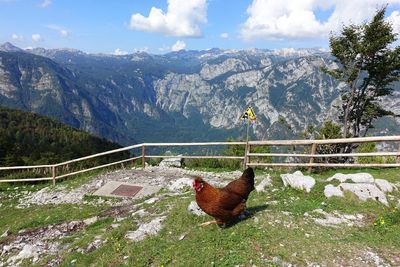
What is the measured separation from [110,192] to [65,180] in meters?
6.48

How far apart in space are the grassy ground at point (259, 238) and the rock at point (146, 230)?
177 millimetres

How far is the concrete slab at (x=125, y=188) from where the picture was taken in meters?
15.5

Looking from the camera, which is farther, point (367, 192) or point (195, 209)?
point (367, 192)

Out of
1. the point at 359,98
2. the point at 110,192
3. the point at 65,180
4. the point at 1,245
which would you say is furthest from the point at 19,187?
the point at 359,98

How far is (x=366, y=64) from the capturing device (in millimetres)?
30156

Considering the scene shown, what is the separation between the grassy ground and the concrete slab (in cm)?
372

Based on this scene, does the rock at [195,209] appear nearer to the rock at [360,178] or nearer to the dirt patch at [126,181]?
the dirt patch at [126,181]

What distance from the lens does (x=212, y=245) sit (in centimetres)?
794

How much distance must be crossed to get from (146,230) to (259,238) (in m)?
3.22

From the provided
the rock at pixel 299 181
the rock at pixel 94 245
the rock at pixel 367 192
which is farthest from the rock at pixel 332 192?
the rock at pixel 94 245

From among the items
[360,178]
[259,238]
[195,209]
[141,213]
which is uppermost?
[360,178]

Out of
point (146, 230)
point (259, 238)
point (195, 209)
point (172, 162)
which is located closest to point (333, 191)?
point (259, 238)

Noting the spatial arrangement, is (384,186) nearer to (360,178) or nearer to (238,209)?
(360,178)

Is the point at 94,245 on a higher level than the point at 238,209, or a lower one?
lower
